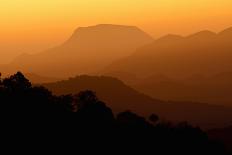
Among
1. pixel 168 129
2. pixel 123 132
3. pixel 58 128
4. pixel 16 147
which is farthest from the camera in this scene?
pixel 168 129

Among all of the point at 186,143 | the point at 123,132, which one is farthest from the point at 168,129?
the point at 123,132

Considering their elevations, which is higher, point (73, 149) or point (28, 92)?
point (28, 92)

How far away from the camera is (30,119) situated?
2132 inches

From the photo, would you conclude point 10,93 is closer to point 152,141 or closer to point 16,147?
point 16,147

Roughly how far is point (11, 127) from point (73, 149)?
6.67 metres

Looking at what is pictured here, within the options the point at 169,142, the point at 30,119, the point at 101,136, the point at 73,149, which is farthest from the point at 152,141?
the point at 30,119

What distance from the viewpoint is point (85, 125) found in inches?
2267

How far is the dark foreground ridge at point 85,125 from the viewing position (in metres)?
54.2

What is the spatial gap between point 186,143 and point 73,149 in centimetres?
1554

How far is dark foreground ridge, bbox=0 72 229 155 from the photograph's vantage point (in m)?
54.2

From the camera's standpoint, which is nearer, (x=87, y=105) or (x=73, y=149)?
(x=73, y=149)

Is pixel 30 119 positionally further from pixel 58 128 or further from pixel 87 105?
pixel 87 105

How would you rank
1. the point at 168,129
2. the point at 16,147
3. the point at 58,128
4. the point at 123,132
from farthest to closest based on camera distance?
the point at 168,129 < the point at 123,132 < the point at 58,128 < the point at 16,147

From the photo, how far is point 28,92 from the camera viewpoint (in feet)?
189
